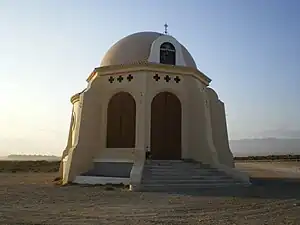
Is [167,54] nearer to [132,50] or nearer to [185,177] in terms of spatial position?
[132,50]

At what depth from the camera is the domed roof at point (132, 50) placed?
21.7m

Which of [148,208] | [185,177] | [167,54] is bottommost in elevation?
[148,208]

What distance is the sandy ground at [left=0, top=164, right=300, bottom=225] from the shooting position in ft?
30.3

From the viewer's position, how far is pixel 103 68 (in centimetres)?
2112

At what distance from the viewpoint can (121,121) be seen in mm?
20625

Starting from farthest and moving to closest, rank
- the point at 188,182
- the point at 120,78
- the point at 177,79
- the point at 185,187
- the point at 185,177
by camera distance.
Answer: the point at 177,79
the point at 120,78
the point at 185,177
the point at 188,182
the point at 185,187

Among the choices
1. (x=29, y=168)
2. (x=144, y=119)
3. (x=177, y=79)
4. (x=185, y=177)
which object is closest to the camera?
(x=185, y=177)

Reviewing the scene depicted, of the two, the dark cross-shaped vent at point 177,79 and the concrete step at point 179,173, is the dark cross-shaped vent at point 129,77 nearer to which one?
the dark cross-shaped vent at point 177,79

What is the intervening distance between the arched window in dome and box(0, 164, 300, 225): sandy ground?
29.7 ft

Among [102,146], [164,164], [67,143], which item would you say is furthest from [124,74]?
[67,143]

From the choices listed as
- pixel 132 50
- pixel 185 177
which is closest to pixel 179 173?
pixel 185 177

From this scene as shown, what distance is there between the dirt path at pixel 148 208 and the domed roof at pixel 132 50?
9352 millimetres

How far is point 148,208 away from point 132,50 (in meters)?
12.8

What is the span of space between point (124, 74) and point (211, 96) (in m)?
5.88
